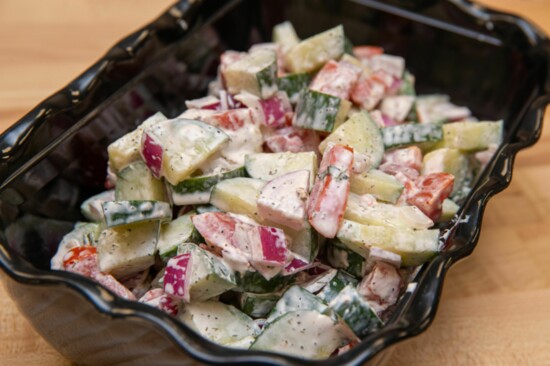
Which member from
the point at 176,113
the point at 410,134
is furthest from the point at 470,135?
the point at 176,113

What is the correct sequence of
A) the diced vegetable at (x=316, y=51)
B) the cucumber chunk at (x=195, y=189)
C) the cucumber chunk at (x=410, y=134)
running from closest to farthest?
the cucumber chunk at (x=195, y=189) → the cucumber chunk at (x=410, y=134) → the diced vegetable at (x=316, y=51)

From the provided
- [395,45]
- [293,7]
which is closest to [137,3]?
[293,7]

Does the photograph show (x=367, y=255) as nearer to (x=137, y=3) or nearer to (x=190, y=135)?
(x=190, y=135)

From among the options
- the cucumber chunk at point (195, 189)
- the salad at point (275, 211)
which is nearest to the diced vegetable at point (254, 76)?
the salad at point (275, 211)

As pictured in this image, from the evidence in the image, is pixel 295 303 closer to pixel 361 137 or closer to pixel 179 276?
pixel 179 276

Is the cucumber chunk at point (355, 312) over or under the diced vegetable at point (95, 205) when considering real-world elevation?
under

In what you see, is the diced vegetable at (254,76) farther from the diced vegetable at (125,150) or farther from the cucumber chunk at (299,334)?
the cucumber chunk at (299,334)
